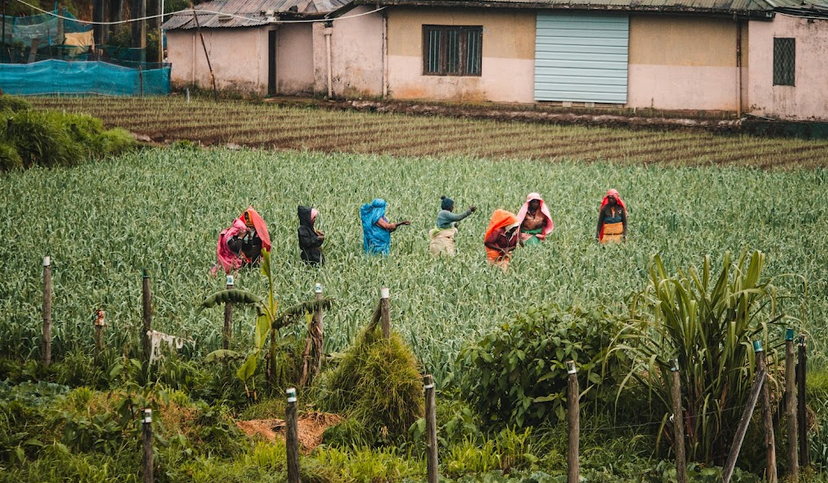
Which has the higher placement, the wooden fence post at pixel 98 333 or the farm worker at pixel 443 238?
the farm worker at pixel 443 238

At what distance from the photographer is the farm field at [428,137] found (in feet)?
77.8

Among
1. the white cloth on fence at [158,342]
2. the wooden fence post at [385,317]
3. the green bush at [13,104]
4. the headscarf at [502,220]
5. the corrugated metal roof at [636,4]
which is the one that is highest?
the corrugated metal roof at [636,4]

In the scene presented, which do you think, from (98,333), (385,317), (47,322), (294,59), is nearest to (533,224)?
(385,317)

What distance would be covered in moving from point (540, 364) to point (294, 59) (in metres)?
22.5

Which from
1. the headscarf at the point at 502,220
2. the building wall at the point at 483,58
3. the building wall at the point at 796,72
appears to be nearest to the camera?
Result: the headscarf at the point at 502,220

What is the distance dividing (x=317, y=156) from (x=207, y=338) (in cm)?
1396

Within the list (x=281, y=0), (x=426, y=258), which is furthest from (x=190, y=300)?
(x=281, y=0)

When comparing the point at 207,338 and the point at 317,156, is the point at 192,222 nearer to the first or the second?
the point at 207,338

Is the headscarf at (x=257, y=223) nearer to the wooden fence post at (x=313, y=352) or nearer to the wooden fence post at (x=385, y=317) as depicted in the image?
the wooden fence post at (x=313, y=352)

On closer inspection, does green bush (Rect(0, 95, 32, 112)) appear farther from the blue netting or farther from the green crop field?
the blue netting

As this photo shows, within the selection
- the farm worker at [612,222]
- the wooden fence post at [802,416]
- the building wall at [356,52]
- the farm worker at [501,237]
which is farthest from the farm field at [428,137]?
the wooden fence post at [802,416]

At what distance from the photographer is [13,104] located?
23.3 meters

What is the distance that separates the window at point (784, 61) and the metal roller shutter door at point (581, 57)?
3506 millimetres

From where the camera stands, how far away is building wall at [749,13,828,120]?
2456 centimetres
